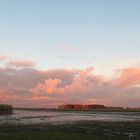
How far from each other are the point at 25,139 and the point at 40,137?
1.43 meters

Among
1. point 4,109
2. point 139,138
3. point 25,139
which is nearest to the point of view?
point 25,139

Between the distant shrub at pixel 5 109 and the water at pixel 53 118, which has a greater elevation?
the distant shrub at pixel 5 109

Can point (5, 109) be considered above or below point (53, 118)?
above

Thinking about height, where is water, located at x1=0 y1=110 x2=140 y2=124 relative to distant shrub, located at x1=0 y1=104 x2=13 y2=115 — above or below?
below

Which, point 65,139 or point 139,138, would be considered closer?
point 65,139

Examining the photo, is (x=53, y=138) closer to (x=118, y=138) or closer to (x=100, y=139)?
(x=100, y=139)

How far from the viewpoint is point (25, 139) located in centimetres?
2725

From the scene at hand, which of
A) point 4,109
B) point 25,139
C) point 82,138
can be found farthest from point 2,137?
point 4,109

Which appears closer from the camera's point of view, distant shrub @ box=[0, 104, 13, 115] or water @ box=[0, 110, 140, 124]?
water @ box=[0, 110, 140, 124]

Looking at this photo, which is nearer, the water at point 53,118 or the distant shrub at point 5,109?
the water at point 53,118

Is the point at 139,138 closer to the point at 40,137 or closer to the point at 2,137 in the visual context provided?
the point at 40,137

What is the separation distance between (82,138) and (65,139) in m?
1.59

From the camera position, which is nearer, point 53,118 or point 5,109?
point 53,118

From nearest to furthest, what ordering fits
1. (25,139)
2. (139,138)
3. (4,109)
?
(25,139)
(139,138)
(4,109)
